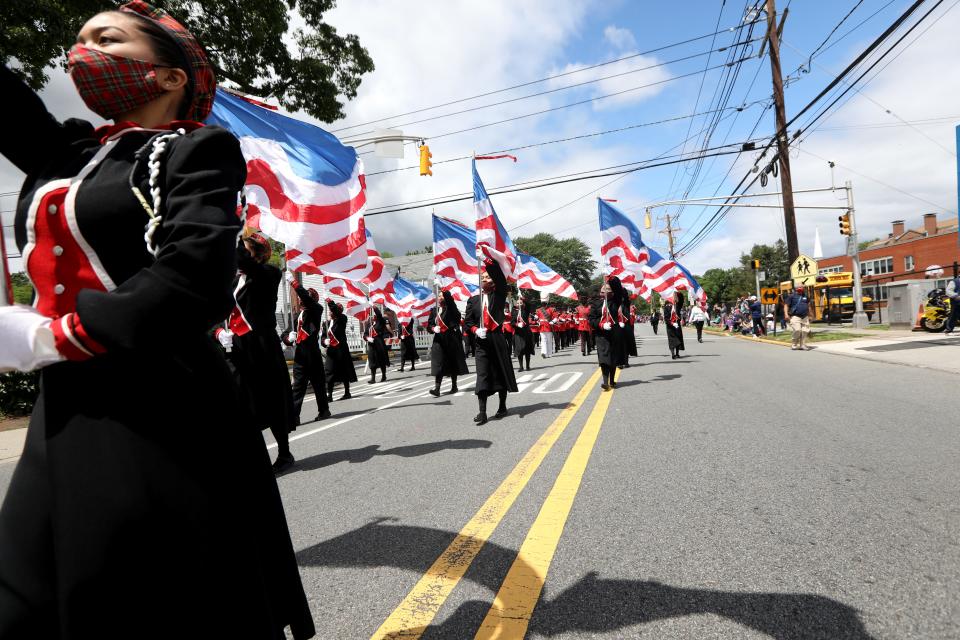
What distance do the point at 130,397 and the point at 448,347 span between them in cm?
986

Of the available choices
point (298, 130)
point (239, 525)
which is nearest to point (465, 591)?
point (239, 525)

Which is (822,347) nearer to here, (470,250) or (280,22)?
(470,250)

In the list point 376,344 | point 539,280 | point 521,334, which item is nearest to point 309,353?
point 376,344

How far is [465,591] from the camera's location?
254cm

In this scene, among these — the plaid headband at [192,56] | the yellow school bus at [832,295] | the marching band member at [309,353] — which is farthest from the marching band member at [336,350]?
the yellow school bus at [832,295]

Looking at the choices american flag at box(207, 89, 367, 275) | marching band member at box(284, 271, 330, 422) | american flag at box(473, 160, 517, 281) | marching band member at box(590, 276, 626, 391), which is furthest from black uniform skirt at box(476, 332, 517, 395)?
american flag at box(207, 89, 367, 275)

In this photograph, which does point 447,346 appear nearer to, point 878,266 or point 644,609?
point 644,609

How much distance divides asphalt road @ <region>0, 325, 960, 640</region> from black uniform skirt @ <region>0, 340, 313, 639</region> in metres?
1.26

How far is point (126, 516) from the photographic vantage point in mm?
1105

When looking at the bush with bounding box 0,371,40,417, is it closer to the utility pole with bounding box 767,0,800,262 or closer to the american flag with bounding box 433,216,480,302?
the american flag with bounding box 433,216,480,302

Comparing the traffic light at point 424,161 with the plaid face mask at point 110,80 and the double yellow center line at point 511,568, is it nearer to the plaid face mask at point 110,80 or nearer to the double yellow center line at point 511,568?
the double yellow center line at point 511,568

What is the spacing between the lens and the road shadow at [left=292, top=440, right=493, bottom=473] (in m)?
5.52

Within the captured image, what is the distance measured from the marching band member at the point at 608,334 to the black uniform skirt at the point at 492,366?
8.21 feet

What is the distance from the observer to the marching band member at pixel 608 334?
31.4 feet
